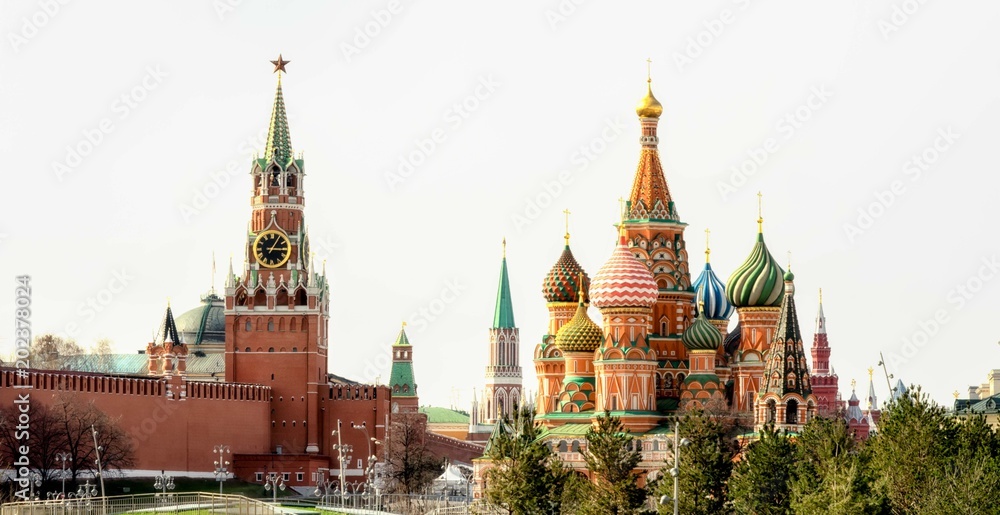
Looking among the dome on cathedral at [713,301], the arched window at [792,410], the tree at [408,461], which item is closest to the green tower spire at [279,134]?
the tree at [408,461]

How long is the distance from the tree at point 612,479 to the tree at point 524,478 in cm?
120

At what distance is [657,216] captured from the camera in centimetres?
10956

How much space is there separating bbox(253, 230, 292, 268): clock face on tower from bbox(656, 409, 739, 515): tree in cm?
4772

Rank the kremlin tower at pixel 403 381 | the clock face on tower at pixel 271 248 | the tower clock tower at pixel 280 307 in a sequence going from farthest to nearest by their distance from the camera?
the kremlin tower at pixel 403 381
the clock face on tower at pixel 271 248
the tower clock tower at pixel 280 307

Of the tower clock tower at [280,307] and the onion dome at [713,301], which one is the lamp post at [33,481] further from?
the onion dome at [713,301]

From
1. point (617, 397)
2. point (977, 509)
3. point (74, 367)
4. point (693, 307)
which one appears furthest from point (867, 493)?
point (74, 367)

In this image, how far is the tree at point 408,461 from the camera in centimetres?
11762

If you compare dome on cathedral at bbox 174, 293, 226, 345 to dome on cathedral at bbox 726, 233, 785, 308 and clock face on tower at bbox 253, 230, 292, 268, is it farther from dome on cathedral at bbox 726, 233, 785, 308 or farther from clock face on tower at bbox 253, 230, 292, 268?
dome on cathedral at bbox 726, 233, 785, 308

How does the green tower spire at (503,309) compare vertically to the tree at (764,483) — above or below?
above

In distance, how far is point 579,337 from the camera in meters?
107

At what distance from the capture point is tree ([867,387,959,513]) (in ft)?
228

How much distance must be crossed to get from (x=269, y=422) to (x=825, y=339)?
45787mm

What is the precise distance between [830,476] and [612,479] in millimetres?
9649

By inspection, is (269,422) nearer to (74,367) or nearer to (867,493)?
(74,367)
